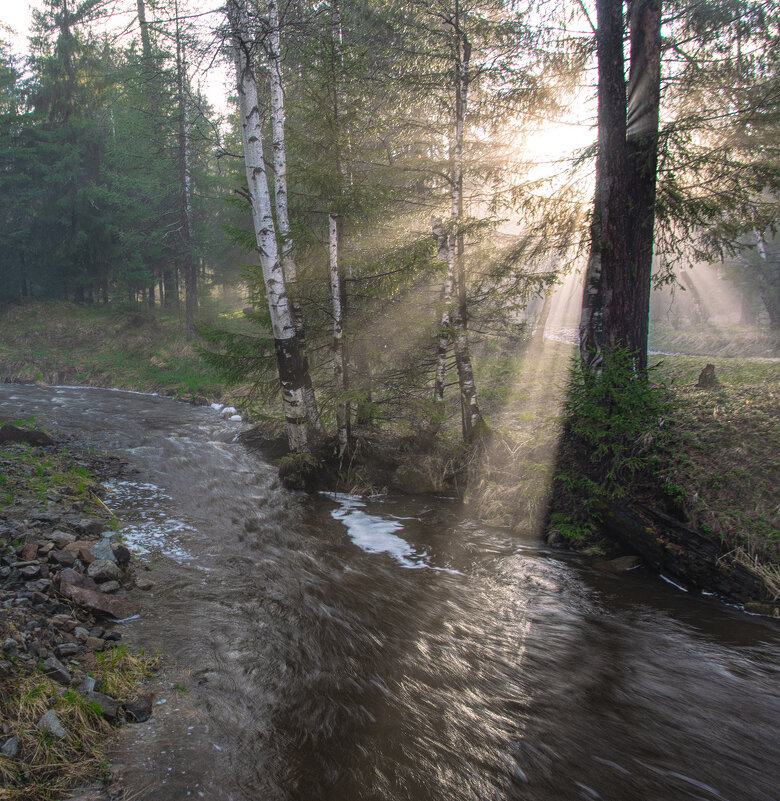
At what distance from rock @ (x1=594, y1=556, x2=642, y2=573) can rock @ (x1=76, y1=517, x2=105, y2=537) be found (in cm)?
693

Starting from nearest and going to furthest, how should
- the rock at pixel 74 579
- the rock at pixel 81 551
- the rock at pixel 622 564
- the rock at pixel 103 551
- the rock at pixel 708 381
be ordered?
1. the rock at pixel 74 579
2. the rock at pixel 81 551
3. the rock at pixel 103 551
4. the rock at pixel 622 564
5. the rock at pixel 708 381

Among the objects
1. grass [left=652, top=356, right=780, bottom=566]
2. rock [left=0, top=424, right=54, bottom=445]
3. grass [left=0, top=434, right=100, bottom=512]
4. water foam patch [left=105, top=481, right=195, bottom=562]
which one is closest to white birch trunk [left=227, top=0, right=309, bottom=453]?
water foam patch [left=105, top=481, right=195, bottom=562]

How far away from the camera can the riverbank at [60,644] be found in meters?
2.77

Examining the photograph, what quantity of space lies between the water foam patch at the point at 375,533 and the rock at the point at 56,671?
4.29 m

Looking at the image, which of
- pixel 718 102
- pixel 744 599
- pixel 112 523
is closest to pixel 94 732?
pixel 112 523

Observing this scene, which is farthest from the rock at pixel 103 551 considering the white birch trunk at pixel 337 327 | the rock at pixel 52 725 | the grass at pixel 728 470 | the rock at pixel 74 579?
the grass at pixel 728 470

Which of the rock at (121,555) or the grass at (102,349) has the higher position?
the grass at (102,349)

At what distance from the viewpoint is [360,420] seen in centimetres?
1036

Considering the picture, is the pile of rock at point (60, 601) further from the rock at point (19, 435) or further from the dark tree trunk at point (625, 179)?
the dark tree trunk at point (625, 179)

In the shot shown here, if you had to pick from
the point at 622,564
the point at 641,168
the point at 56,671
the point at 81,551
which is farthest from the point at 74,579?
the point at 641,168

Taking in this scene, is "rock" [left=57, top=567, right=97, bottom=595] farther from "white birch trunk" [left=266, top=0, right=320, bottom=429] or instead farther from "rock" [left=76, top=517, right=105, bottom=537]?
"white birch trunk" [left=266, top=0, right=320, bottom=429]

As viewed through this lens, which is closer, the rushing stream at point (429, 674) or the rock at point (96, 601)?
the rushing stream at point (429, 674)

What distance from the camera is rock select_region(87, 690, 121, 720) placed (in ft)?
10.7

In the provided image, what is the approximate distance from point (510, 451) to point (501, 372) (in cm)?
994
